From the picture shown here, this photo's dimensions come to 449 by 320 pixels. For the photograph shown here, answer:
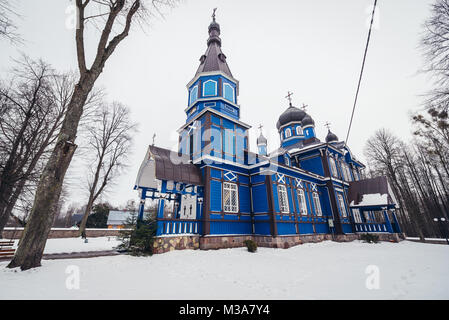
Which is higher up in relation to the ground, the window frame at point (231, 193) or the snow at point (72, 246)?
the window frame at point (231, 193)

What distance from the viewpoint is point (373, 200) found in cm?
1762

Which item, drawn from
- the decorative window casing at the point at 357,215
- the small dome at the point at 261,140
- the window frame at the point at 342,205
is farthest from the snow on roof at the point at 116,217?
the decorative window casing at the point at 357,215

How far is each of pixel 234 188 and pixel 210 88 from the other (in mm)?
8387

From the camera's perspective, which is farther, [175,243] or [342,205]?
[342,205]

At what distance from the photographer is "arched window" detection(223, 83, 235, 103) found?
606 inches

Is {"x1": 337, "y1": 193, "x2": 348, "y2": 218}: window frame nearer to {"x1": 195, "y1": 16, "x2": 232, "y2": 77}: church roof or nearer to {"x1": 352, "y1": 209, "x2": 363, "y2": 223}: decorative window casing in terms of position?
{"x1": 352, "y1": 209, "x2": 363, "y2": 223}: decorative window casing

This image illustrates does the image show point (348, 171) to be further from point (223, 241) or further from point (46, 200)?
point (46, 200)

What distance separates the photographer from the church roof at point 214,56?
16.3m

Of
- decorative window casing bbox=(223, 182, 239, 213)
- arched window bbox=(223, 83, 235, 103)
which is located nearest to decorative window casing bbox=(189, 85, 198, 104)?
arched window bbox=(223, 83, 235, 103)

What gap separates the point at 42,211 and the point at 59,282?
2434 mm

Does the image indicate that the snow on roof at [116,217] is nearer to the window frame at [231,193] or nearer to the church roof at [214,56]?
the window frame at [231,193]

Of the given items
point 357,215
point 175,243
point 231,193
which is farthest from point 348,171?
point 175,243

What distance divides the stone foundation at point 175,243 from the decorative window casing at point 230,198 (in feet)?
8.99
